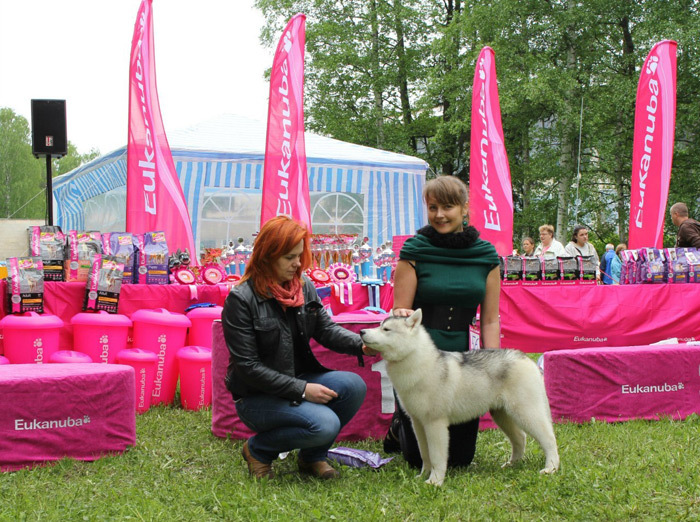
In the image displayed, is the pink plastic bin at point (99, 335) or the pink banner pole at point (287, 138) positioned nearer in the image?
the pink plastic bin at point (99, 335)

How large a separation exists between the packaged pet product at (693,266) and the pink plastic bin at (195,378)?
5.55 meters

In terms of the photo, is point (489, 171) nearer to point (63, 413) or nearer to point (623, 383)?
point (623, 383)

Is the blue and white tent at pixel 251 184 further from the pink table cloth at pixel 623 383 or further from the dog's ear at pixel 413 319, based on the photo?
the dog's ear at pixel 413 319

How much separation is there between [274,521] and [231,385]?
737mm

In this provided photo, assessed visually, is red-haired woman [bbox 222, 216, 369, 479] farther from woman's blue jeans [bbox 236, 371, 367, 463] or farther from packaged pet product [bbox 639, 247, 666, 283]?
packaged pet product [bbox 639, 247, 666, 283]

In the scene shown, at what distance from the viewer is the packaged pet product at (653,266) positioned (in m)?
7.30

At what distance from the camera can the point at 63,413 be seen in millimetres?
3475

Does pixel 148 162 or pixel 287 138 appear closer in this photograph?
pixel 148 162

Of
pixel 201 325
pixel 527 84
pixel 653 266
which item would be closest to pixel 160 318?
pixel 201 325

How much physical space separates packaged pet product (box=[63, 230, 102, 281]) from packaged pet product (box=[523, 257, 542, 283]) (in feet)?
14.7

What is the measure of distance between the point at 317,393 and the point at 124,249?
3.11 m

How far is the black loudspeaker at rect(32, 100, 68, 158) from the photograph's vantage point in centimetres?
791

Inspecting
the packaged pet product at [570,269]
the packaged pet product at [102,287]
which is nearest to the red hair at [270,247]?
the packaged pet product at [102,287]

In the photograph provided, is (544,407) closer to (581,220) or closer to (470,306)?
(470,306)
